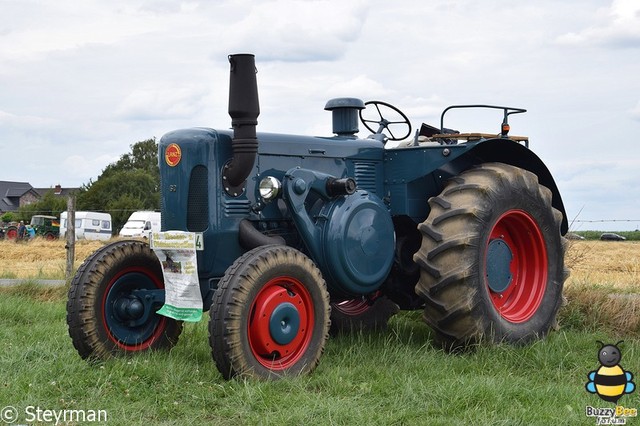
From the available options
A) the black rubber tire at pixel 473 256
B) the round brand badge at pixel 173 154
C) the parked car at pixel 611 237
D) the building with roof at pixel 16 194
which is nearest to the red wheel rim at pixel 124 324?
the round brand badge at pixel 173 154

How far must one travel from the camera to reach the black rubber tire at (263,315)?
4613 mm

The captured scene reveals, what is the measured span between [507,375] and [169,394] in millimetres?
2284

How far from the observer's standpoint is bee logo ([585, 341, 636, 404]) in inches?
184

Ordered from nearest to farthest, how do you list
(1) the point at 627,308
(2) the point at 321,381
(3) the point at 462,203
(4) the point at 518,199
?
(2) the point at 321,381
(3) the point at 462,203
(4) the point at 518,199
(1) the point at 627,308

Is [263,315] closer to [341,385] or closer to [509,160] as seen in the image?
[341,385]

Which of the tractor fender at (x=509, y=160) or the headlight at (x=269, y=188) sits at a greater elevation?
the tractor fender at (x=509, y=160)

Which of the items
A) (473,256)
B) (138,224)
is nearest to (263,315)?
(473,256)

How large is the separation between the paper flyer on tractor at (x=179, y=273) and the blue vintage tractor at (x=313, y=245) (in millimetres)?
151

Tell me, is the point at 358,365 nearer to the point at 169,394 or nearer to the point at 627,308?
the point at 169,394

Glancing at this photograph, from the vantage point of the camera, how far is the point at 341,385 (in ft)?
15.6

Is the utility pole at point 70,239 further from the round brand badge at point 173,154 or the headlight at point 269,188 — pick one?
the headlight at point 269,188

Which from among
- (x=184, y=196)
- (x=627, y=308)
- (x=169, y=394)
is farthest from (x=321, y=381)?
(x=627, y=308)

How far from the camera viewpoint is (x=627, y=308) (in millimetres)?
7094

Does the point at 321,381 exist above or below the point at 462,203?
below
